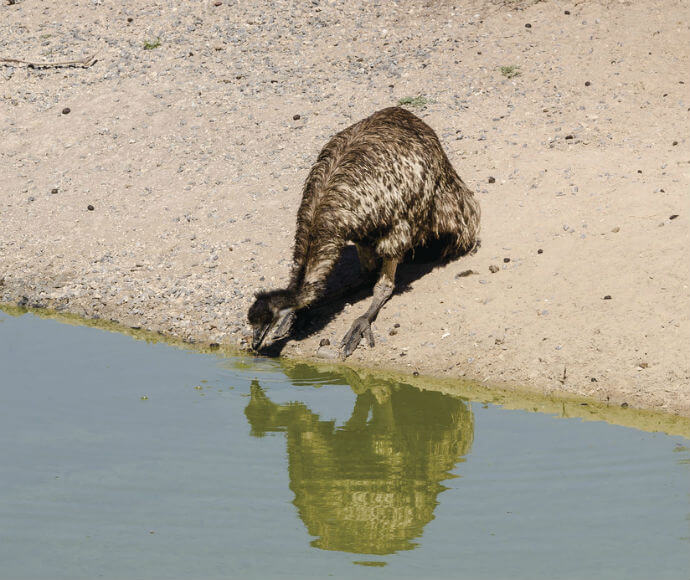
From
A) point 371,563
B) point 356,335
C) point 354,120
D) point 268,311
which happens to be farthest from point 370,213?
point 354,120

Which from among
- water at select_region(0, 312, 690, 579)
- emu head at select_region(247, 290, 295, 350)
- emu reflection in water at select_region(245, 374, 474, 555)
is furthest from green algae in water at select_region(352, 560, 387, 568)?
emu head at select_region(247, 290, 295, 350)

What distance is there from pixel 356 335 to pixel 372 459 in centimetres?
229

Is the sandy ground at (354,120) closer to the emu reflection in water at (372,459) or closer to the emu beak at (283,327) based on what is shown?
the emu beak at (283,327)

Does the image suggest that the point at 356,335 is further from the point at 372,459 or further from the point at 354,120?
the point at 354,120

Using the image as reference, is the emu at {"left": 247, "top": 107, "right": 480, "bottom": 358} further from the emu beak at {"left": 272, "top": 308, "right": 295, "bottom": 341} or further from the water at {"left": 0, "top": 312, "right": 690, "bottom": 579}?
the water at {"left": 0, "top": 312, "right": 690, "bottom": 579}

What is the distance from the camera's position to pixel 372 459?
23.7 ft

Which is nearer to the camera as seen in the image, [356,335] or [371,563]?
[371,563]

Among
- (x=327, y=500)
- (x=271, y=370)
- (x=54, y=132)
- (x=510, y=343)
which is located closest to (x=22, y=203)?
(x=54, y=132)

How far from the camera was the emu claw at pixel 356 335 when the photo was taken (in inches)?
364

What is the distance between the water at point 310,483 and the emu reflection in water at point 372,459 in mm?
16

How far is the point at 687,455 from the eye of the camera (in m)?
7.06

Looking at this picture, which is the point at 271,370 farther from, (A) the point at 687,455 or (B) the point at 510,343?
(A) the point at 687,455

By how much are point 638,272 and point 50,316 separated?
20.2ft

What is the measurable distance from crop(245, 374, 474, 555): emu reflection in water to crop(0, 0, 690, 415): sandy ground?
2.92ft
